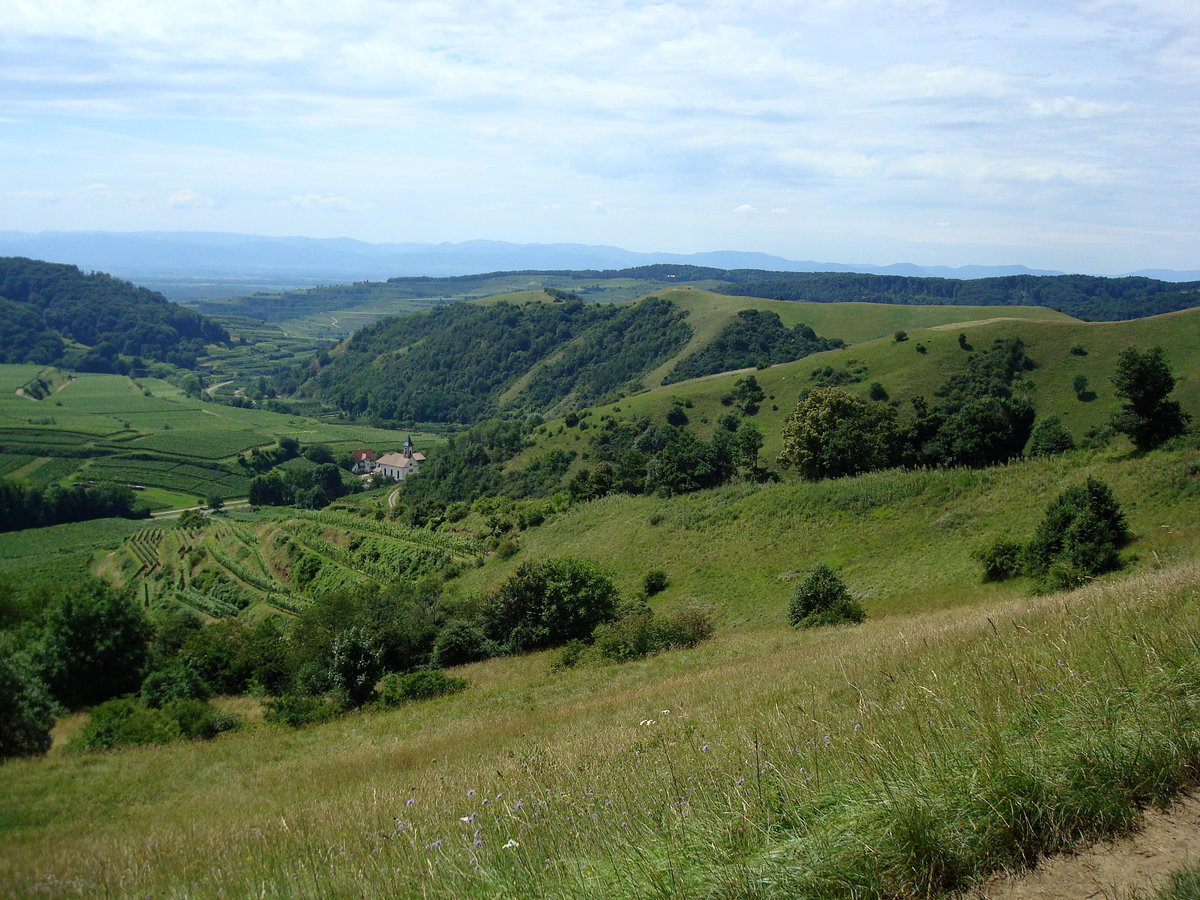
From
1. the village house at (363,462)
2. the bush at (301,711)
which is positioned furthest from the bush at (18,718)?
the village house at (363,462)

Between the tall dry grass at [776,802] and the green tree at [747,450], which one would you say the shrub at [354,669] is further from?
the green tree at [747,450]

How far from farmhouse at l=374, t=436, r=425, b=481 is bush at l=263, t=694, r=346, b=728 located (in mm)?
107732

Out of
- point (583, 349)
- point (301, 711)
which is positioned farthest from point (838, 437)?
point (583, 349)

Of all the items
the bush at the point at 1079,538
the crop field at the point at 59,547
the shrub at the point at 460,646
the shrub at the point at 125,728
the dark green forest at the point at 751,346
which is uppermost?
the dark green forest at the point at 751,346

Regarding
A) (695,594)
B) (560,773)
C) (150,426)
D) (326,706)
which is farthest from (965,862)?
(150,426)

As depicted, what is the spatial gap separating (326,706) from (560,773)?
1561 centimetres

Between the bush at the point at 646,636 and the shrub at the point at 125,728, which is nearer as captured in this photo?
the shrub at the point at 125,728

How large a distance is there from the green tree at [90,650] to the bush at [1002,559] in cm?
2964

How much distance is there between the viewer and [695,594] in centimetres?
3288

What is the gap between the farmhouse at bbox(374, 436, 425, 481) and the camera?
418 ft

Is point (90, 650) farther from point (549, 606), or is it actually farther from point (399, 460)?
point (399, 460)

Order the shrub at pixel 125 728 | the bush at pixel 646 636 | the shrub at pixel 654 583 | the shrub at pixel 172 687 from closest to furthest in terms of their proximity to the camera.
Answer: the shrub at pixel 125 728, the shrub at pixel 172 687, the bush at pixel 646 636, the shrub at pixel 654 583

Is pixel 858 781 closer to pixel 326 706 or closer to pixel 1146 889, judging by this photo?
pixel 1146 889

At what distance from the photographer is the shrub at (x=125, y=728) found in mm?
13914
